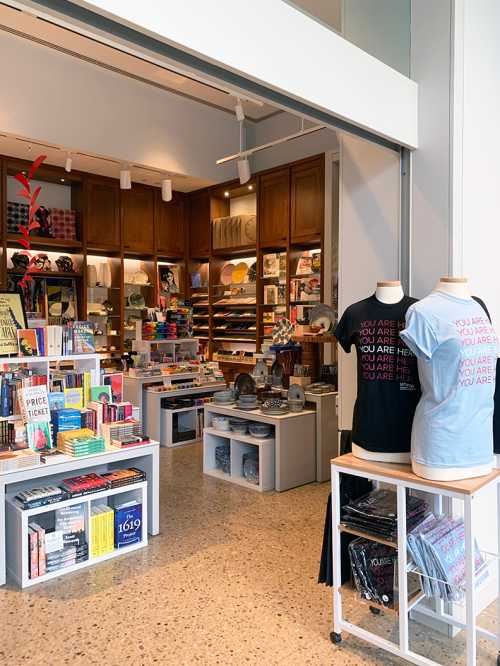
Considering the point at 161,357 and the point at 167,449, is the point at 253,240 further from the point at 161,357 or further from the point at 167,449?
the point at 167,449

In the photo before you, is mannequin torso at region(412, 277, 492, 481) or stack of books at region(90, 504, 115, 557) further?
stack of books at region(90, 504, 115, 557)

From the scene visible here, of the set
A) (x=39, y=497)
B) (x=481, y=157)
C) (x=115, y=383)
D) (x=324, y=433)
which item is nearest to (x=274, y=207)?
(x=324, y=433)

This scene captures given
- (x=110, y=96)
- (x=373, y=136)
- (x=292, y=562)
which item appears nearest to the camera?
(x=373, y=136)

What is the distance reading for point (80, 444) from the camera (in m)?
3.26

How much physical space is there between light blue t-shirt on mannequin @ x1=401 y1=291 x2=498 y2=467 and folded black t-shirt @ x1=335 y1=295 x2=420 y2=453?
0.16 metres

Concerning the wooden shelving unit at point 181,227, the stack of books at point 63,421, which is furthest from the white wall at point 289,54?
the wooden shelving unit at point 181,227

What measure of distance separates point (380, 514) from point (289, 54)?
1.86m

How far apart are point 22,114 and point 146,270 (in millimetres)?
2956

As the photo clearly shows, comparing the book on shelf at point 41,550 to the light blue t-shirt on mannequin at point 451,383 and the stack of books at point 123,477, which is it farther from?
the light blue t-shirt on mannequin at point 451,383

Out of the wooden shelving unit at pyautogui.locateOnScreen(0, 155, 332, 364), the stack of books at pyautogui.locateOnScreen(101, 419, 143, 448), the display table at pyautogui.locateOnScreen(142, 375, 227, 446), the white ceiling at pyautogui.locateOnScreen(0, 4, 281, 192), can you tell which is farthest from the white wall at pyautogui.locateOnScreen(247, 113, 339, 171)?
the stack of books at pyautogui.locateOnScreen(101, 419, 143, 448)

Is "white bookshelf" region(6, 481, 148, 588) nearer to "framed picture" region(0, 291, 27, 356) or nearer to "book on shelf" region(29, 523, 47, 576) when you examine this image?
"book on shelf" region(29, 523, 47, 576)

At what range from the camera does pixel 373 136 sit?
2.49m

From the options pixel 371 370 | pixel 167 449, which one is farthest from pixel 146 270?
pixel 371 370

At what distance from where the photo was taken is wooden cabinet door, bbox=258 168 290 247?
701 centimetres
